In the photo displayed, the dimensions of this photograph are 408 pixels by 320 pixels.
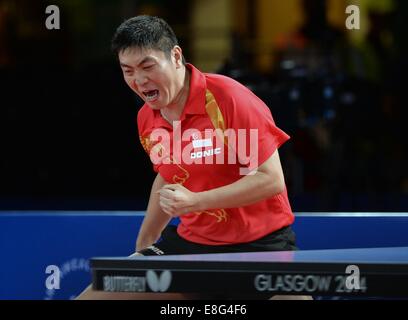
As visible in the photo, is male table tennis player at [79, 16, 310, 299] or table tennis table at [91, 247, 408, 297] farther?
male table tennis player at [79, 16, 310, 299]

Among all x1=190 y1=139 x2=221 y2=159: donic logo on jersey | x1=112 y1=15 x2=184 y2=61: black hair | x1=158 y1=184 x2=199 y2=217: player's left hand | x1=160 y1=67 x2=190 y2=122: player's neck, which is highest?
x1=112 y1=15 x2=184 y2=61: black hair

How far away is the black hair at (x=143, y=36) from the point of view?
10.3ft

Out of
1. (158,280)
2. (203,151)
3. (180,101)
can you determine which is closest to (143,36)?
(180,101)

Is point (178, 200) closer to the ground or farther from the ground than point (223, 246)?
farther from the ground

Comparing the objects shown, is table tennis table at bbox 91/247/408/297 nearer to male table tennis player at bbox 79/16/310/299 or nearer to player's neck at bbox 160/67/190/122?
male table tennis player at bbox 79/16/310/299

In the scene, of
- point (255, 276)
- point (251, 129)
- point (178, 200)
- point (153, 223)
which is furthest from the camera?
point (153, 223)

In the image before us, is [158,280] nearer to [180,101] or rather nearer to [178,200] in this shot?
[178,200]

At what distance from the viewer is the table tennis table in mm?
2578

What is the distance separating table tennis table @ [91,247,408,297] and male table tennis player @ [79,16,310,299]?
45 cm

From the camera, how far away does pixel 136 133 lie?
639cm

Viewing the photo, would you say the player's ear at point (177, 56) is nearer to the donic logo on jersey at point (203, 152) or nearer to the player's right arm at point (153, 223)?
the donic logo on jersey at point (203, 152)

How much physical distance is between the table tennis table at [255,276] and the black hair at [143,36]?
75 cm

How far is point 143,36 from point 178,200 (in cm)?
50

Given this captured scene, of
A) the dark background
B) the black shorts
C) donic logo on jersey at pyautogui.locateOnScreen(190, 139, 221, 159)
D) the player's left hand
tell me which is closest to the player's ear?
donic logo on jersey at pyautogui.locateOnScreen(190, 139, 221, 159)
